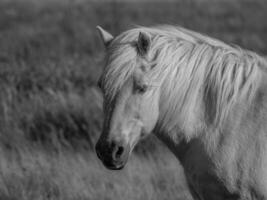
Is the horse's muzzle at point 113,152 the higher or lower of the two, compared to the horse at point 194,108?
lower

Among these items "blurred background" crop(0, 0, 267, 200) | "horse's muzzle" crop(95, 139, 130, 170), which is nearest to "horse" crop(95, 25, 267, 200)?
"horse's muzzle" crop(95, 139, 130, 170)

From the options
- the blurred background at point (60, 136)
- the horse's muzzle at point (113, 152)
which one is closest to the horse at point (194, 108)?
the horse's muzzle at point (113, 152)

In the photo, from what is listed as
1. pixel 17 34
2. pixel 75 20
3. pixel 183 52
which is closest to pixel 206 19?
pixel 75 20

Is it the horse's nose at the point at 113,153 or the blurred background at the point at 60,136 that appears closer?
the horse's nose at the point at 113,153

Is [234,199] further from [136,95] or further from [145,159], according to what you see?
[145,159]

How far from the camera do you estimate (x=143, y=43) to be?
3.33 metres

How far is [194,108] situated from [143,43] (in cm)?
48

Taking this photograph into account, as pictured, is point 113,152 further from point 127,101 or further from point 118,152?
point 127,101

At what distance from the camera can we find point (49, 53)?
35.5ft

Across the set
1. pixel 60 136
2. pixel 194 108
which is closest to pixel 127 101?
pixel 194 108

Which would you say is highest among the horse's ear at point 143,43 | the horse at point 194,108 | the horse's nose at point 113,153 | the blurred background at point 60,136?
the horse's ear at point 143,43

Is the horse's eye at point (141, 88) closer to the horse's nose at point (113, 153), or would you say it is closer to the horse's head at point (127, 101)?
the horse's head at point (127, 101)

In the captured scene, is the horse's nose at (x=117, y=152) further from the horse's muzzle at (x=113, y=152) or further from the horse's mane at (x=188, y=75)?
the horse's mane at (x=188, y=75)

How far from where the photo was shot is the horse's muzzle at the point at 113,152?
130 inches
